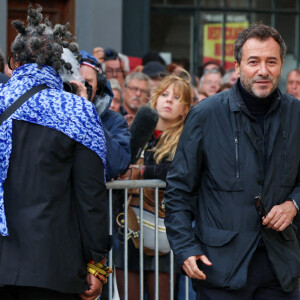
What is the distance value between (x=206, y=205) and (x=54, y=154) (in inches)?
33.1

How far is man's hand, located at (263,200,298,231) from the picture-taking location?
3.89m

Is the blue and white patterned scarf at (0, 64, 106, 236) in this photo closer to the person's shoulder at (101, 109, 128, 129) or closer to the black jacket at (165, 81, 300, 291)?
the black jacket at (165, 81, 300, 291)

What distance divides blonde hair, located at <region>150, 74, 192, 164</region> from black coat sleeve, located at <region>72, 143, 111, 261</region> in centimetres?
173

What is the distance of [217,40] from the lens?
39.4 ft

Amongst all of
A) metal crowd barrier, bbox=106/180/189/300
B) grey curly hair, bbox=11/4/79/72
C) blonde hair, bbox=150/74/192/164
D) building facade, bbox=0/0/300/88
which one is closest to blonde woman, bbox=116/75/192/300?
blonde hair, bbox=150/74/192/164

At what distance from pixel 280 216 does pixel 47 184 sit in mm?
1160

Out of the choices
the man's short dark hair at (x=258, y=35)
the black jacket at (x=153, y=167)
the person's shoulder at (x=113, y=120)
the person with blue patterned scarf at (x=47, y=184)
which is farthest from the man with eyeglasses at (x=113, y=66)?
the person with blue patterned scarf at (x=47, y=184)

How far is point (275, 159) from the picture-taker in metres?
4.03

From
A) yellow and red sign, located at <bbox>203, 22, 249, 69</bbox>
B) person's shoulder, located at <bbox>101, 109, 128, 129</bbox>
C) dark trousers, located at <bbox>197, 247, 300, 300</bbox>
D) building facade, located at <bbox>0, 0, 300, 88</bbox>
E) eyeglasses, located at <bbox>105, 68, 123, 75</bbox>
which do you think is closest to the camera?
dark trousers, located at <bbox>197, 247, 300, 300</bbox>

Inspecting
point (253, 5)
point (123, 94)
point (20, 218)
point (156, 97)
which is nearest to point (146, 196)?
point (156, 97)

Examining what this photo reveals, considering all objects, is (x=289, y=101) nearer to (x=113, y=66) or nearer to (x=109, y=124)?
(x=109, y=124)

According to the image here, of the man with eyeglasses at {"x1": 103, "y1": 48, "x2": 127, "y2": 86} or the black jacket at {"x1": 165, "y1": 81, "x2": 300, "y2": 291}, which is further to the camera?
the man with eyeglasses at {"x1": 103, "y1": 48, "x2": 127, "y2": 86}

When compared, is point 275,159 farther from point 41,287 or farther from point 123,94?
point 123,94

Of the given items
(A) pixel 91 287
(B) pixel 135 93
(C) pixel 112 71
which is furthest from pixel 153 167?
(C) pixel 112 71
